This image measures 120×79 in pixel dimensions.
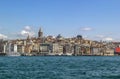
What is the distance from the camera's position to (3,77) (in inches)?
1818

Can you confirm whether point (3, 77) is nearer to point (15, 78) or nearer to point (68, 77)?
point (15, 78)

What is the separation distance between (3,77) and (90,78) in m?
→ 8.89

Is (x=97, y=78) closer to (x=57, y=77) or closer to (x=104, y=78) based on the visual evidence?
(x=104, y=78)

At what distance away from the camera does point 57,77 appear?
46812 mm

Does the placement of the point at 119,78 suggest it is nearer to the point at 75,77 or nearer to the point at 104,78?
the point at 104,78

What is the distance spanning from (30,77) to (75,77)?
183 inches

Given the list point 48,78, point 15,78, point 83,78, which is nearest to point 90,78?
point 83,78

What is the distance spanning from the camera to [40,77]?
46750 millimetres

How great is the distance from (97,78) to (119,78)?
2.29 metres

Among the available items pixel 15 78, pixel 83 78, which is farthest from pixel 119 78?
pixel 15 78

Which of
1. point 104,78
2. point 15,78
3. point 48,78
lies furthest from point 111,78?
point 15,78

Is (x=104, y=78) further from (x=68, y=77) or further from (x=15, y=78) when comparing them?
(x=15, y=78)

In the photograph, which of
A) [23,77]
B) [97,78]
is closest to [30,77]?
[23,77]

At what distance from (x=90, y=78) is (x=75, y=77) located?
5.78 ft
